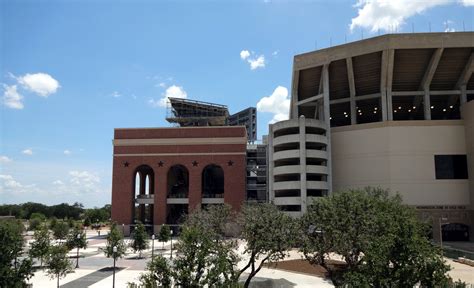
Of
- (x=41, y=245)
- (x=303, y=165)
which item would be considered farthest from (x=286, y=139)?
(x=41, y=245)

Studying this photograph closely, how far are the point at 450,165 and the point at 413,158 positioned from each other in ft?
19.8

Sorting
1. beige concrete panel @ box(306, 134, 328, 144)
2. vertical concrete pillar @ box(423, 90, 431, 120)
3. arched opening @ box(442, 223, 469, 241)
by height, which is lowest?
arched opening @ box(442, 223, 469, 241)

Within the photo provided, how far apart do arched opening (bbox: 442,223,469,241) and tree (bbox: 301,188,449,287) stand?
35362 millimetres

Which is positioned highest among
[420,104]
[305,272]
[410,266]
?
[420,104]

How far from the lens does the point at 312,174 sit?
65.9 metres

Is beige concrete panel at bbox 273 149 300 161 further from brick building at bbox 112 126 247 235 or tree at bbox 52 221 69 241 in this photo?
tree at bbox 52 221 69 241

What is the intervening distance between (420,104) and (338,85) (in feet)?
50.1

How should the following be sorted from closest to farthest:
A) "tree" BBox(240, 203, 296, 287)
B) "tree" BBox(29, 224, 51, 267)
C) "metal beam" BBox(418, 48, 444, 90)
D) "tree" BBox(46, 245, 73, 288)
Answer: "tree" BBox(240, 203, 296, 287)
"tree" BBox(46, 245, 73, 288)
"tree" BBox(29, 224, 51, 267)
"metal beam" BBox(418, 48, 444, 90)

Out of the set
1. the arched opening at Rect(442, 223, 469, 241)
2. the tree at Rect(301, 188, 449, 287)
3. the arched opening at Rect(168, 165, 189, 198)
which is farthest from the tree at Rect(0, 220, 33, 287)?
the arched opening at Rect(442, 223, 469, 241)

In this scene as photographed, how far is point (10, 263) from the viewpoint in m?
20.4

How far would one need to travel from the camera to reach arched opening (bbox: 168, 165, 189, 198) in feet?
275

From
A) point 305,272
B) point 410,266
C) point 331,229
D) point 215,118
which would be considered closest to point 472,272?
point 305,272

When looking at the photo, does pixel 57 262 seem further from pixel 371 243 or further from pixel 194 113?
pixel 194 113

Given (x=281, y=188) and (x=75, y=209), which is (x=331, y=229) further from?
(x=75, y=209)
